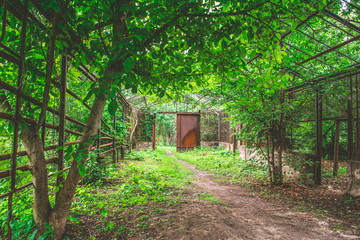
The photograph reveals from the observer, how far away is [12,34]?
1.42 m

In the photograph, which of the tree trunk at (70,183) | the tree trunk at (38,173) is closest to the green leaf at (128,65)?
the tree trunk at (70,183)

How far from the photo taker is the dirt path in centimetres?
226

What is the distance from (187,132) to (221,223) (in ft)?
36.7

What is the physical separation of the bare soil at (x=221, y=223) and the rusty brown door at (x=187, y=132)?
32.8 ft

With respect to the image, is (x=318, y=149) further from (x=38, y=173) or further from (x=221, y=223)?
(x=38, y=173)

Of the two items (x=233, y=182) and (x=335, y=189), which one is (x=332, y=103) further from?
(x=233, y=182)

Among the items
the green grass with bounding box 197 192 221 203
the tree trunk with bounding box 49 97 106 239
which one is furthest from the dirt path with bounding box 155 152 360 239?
the tree trunk with bounding box 49 97 106 239

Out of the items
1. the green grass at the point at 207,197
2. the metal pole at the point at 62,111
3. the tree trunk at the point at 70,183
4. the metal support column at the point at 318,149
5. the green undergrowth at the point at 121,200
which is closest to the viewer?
the tree trunk at the point at 70,183

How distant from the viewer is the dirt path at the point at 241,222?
226cm

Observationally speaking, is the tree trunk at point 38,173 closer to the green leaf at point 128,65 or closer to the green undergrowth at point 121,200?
the green undergrowth at point 121,200

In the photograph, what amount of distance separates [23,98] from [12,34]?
49cm

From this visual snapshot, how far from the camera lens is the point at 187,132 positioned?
13680 millimetres

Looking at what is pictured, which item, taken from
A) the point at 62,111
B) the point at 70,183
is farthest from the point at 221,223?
the point at 62,111

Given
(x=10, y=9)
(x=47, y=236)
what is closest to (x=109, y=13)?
(x=10, y=9)
